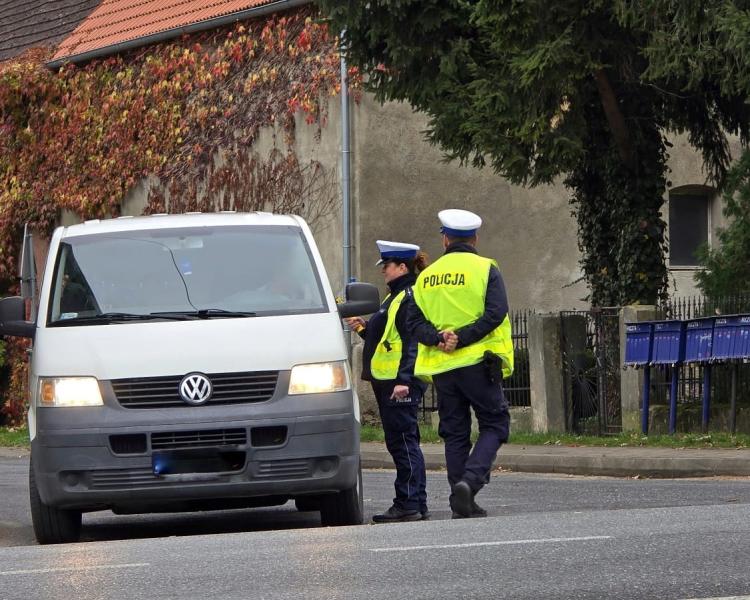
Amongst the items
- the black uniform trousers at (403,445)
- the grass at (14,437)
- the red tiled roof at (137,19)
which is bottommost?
the grass at (14,437)

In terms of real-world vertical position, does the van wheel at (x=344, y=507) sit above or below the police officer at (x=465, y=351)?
below

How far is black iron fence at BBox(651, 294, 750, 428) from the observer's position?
1878cm

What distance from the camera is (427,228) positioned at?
2520 cm

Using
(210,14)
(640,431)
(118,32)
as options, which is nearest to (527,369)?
(640,431)

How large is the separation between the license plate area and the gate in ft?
34.7

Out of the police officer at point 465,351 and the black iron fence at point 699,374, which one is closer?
the police officer at point 465,351

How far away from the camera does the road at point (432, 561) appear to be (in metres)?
6.86

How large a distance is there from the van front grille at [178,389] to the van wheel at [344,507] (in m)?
0.89

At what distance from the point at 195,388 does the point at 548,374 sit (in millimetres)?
11286

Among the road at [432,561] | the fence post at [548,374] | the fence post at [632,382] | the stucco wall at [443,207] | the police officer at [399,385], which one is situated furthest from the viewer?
the stucco wall at [443,207]

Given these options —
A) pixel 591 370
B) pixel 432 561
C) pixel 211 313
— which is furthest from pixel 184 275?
pixel 591 370

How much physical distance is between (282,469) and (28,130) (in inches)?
807

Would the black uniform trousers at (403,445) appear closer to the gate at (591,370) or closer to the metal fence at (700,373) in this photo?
the metal fence at (700,373)

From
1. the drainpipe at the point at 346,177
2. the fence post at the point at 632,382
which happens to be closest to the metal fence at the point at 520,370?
the fence post at the point at 632,382
